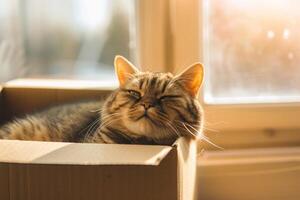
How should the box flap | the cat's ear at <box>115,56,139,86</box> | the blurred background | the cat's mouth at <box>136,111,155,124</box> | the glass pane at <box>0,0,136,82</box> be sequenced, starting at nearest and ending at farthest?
the box flap < the cat's mouth at <box>136,111,155,124</box> < the cat's ear at <box>115,56,139,86</box> < the blurred background < the glass pane at <box>0,0,136,82</box>

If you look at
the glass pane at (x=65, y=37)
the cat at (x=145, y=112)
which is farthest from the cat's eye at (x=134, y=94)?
the glass pane at (x=65, y=37)

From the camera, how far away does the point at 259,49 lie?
4.69ft

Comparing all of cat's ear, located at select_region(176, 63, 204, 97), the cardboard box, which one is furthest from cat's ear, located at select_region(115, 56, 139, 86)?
the cardboard box

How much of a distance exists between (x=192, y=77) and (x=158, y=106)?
0.12 m

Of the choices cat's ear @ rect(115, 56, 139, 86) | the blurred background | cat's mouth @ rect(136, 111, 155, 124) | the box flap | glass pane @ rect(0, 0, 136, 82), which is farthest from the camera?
glass pane @ rect(0, 0, 136, 82)

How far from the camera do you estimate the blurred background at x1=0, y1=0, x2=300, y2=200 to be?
1.35m

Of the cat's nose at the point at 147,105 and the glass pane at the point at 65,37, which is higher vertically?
the glass pane at the point at 65,37

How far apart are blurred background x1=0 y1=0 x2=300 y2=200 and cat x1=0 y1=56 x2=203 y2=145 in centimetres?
27

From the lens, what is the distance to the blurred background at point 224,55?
135cm

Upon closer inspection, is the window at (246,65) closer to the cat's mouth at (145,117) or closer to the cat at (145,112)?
the cat at (145,112)

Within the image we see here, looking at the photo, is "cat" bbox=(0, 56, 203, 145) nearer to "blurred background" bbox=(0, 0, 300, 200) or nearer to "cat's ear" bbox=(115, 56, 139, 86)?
"cat's ear" bbox=(115, 56, 139, 86)

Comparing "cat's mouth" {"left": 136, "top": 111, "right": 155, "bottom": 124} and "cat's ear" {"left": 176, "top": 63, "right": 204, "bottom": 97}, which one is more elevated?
"cat's ear" {"left": 176, "top": 63, "right": 204, "bottom": 97}

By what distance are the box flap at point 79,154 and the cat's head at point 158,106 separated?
0.25 meters

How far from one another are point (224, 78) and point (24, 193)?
34.9 inches
